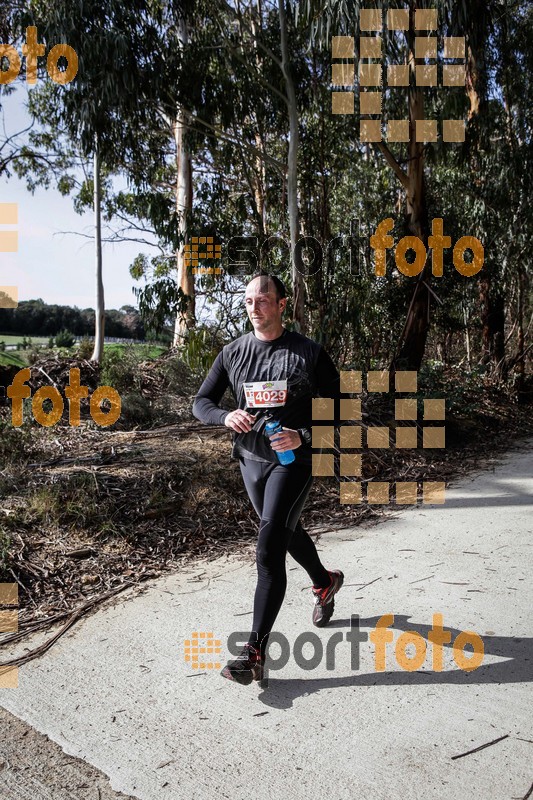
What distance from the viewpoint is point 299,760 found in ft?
8.25

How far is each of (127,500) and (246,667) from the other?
2317 millimetres

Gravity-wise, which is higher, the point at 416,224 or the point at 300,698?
the point at 416,224

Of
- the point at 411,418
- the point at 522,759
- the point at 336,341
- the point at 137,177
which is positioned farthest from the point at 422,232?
the point at 522,759

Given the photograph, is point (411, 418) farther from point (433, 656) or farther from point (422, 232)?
point (433, 656)

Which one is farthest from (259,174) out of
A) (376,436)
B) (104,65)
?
(376,436)

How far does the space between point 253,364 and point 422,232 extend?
7.24 metres

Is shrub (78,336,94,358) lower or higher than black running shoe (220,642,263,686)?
higher

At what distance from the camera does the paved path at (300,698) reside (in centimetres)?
243

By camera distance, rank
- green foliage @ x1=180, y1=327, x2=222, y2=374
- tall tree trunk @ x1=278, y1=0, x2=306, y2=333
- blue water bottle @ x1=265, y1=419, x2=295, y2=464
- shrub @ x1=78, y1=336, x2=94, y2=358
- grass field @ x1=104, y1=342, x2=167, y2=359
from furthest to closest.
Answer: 1. shrub @ x1=78, y1=336, x2=94, y2=358
2. grass field @ x1=104, y1=342, x2=167, y2=359
3. tall tree trunk @ x1=278, y1=0, x2=306, y2=333
4. green foliage @ x1=180, y1=327, x2=222, y2=374
5. blue water bottle @ x1=265, y1=419, x2=295, y2=464

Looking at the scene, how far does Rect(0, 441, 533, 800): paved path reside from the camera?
243 centimetres

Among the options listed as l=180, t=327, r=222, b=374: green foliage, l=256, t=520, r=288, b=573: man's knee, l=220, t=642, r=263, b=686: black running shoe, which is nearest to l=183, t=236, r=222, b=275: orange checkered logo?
l=180, t=327, r=222, b=374: green foliage

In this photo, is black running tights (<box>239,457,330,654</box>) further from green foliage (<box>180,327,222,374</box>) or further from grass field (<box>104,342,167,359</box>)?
grass field (<box>104,342,167,359</box>)

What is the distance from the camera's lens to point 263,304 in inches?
131

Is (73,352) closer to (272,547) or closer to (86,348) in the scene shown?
(86,348)
